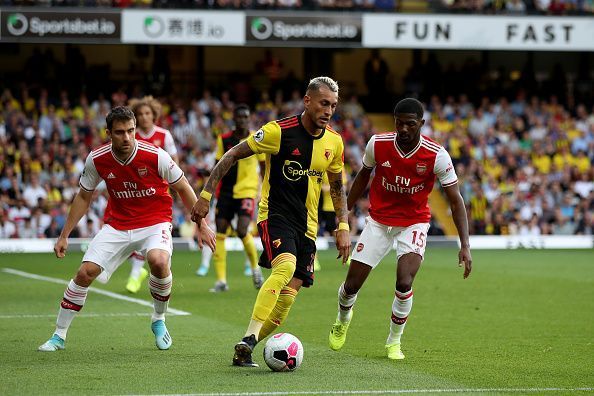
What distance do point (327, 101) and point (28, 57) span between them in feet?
85.7

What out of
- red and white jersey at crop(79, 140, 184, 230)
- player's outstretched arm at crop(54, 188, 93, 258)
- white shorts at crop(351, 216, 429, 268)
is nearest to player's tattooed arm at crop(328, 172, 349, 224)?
white shorts at crop(351, 216, 429, 268)

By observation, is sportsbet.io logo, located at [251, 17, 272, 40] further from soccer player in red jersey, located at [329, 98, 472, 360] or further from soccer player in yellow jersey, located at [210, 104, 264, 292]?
soccer player in red jersey, located at [329, 98, 472, 360]

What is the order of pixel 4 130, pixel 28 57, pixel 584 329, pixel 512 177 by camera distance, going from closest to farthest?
1. pixel 584 329
2. pixel 4 130
3. pixel 512 177
4. pixel 28 57

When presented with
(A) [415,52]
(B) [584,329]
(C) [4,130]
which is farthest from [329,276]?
(A) [415,52]

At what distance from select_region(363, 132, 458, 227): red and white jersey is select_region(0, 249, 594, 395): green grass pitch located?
4.15 ft

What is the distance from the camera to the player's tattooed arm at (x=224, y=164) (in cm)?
942

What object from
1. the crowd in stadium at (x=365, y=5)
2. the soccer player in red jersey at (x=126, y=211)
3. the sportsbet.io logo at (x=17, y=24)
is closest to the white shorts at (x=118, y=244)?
the soccer player in red jersey at (x=126, y=211)

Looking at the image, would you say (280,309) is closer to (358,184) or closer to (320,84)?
(358,184)

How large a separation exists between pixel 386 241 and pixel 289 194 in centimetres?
131

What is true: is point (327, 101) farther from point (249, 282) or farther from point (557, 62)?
point (557, 62)

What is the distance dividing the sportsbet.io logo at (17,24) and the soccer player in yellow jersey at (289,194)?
72.4 feet

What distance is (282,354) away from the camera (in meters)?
9.25

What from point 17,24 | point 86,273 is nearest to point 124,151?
point 86,273

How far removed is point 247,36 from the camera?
31.8m
